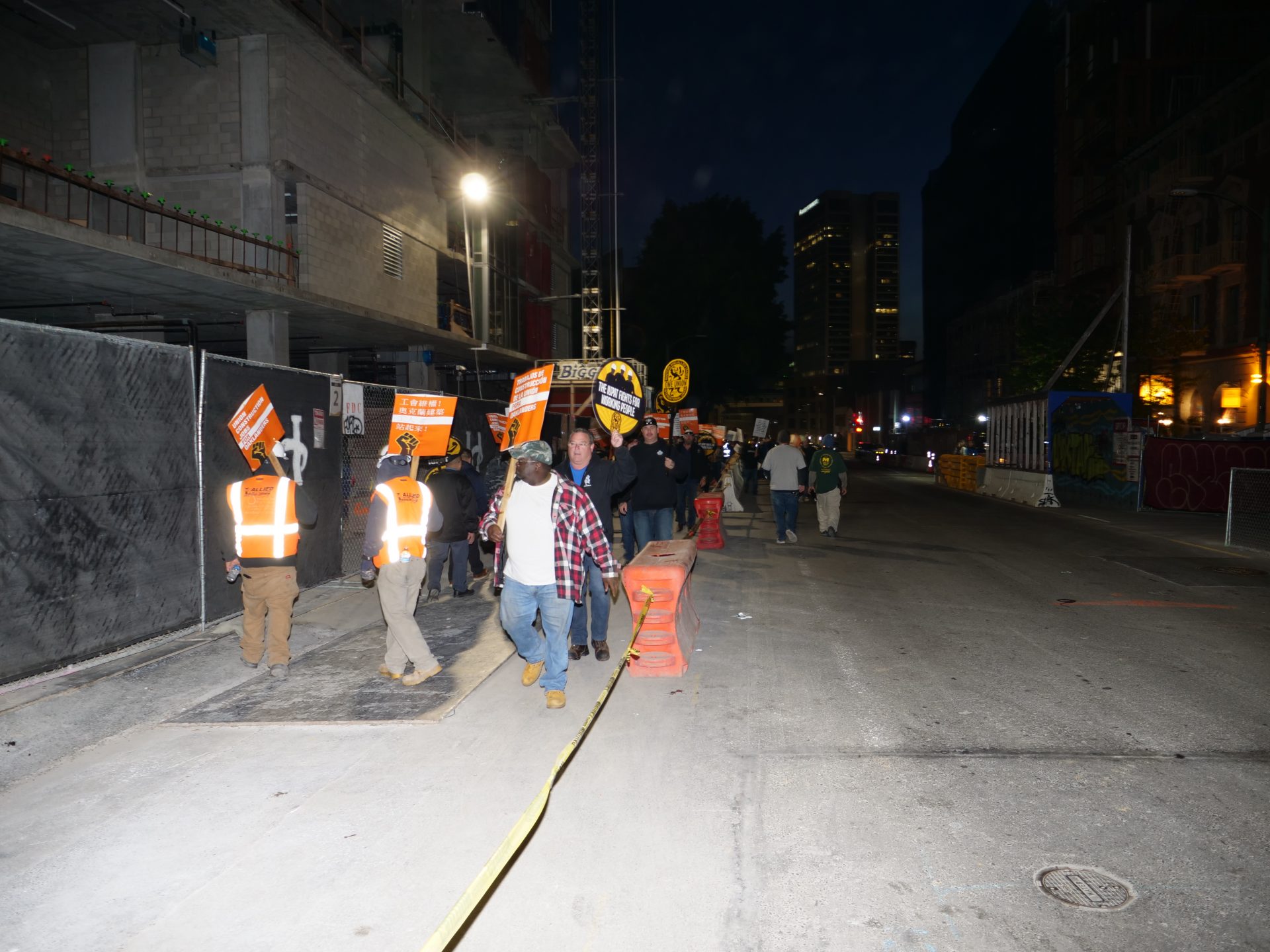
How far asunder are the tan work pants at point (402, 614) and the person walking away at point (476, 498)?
3393mm

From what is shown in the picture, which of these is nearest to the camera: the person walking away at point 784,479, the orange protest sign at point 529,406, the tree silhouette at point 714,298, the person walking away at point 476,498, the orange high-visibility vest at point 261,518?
the orange high-visibility vest at point 261,518

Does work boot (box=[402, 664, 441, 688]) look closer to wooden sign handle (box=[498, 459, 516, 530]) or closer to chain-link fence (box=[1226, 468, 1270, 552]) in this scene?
wooden sign handle (box=[498, 459, 516, 530])

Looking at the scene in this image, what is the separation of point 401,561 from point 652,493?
4312 mm

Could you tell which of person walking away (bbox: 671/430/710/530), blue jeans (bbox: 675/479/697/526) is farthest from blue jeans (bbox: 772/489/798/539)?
blue jeans (bbox: 675/479/697/526)

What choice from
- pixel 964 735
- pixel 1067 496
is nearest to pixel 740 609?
pixel 964 735

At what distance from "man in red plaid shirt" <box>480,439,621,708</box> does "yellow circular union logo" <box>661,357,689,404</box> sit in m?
11.7

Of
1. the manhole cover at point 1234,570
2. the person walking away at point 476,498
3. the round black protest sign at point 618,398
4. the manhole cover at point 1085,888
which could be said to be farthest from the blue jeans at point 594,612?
the manhole cover at point 1234,570

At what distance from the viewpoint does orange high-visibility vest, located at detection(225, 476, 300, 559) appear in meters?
6.39

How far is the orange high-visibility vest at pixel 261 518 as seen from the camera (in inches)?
251

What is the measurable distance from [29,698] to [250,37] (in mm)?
16746

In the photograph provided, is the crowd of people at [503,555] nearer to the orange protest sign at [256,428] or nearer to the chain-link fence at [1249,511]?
the orange protest sign at [256,428]

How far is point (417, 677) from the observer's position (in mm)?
6441

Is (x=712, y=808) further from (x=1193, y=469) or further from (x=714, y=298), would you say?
(x=714, y=298)

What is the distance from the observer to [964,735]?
5.25 m
